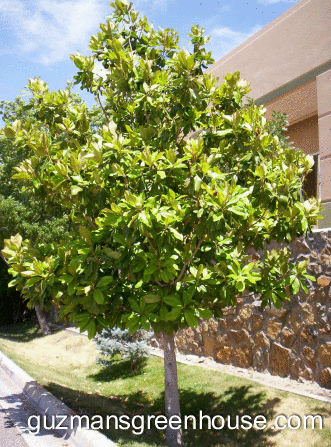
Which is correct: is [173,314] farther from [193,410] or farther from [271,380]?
[271,380]

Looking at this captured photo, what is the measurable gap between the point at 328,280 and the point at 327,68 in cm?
466

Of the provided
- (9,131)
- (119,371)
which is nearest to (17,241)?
(9,131)

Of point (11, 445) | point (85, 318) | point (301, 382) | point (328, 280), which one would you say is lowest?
point (11, 445)

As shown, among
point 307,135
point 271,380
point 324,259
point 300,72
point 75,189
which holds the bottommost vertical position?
point 271,380

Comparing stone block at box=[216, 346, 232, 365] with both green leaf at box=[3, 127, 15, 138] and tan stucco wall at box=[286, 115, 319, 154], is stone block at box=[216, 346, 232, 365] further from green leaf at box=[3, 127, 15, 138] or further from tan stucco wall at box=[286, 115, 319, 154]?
green leaf at box=[3, 127, 15, 138]

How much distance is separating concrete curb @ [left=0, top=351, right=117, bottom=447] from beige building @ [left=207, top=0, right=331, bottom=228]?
5508 mm

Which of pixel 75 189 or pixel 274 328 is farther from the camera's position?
pixel 274 328

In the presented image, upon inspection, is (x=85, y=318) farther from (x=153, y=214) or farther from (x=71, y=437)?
(x=71, y=437)

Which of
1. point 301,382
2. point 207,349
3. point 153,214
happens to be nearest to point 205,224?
point 153,214

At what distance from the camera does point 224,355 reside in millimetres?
8711

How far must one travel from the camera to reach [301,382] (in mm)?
7051

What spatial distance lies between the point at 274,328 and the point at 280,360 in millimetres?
566

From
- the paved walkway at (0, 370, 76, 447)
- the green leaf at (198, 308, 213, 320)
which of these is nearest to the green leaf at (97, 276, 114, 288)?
the green leaf at (198, 308, 213, 320)

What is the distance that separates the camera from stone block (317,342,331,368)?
6.64 metres
